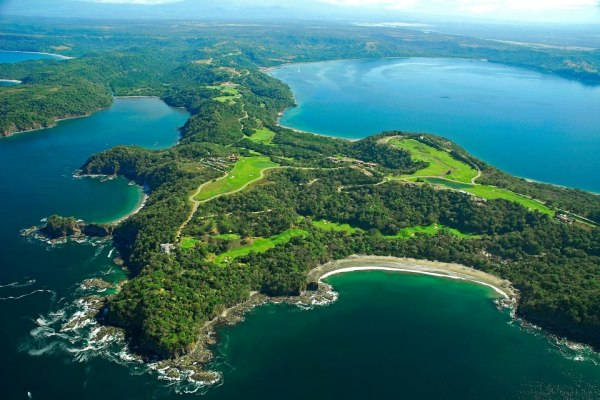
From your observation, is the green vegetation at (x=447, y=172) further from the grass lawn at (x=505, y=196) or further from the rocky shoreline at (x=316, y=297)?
the rocky shoreline at (x=316, y=297)

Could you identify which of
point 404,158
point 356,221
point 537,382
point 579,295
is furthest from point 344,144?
point 537,382

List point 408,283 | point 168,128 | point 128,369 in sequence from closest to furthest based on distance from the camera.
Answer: point 128,369, point 408,283, point 168,128

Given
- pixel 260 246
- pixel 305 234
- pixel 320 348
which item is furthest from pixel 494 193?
pixel 320 348

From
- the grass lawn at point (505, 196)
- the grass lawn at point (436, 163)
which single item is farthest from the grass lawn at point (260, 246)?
the grass lawn at point (505, 196)

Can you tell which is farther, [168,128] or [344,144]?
[168,128]

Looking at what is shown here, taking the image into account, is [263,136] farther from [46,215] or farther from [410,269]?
[410,269]

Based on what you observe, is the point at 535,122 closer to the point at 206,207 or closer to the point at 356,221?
the point at 356,221

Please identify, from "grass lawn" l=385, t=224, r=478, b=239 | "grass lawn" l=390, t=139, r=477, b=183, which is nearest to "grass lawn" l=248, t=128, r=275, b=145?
"grass lawn" l=390, t=139, r=477, b=183
